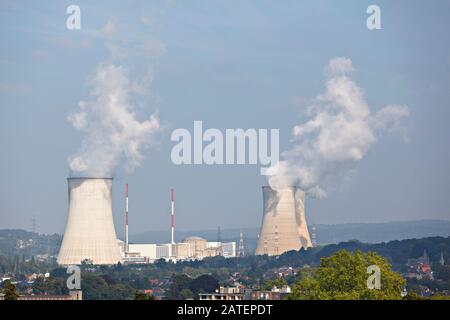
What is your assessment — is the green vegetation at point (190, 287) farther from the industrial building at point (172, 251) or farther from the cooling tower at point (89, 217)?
the industrial building at point (172, 251)

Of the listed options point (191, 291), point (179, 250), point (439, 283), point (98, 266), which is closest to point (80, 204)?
point (191, 291)

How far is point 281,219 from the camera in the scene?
179 feet

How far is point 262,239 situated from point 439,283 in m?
8.75

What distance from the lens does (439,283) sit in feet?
194

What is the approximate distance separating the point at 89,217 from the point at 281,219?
11.1 m

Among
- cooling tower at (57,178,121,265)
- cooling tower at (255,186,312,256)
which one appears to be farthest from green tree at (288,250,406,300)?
cooling tower at (255,186,312,256)

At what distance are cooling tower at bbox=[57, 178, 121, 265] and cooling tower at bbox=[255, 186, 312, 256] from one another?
7844mm

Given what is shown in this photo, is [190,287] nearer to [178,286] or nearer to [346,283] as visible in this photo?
[178,286]

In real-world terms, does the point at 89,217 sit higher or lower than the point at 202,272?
higher

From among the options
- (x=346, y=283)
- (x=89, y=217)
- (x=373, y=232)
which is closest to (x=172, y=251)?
(x=89, y=217)

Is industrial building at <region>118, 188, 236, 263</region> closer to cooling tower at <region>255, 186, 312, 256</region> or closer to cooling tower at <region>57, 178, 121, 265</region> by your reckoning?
cooling tower at <region>255, 186, 312, 256</region>

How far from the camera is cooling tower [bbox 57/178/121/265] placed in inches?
1826

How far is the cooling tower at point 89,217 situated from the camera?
152 ft
